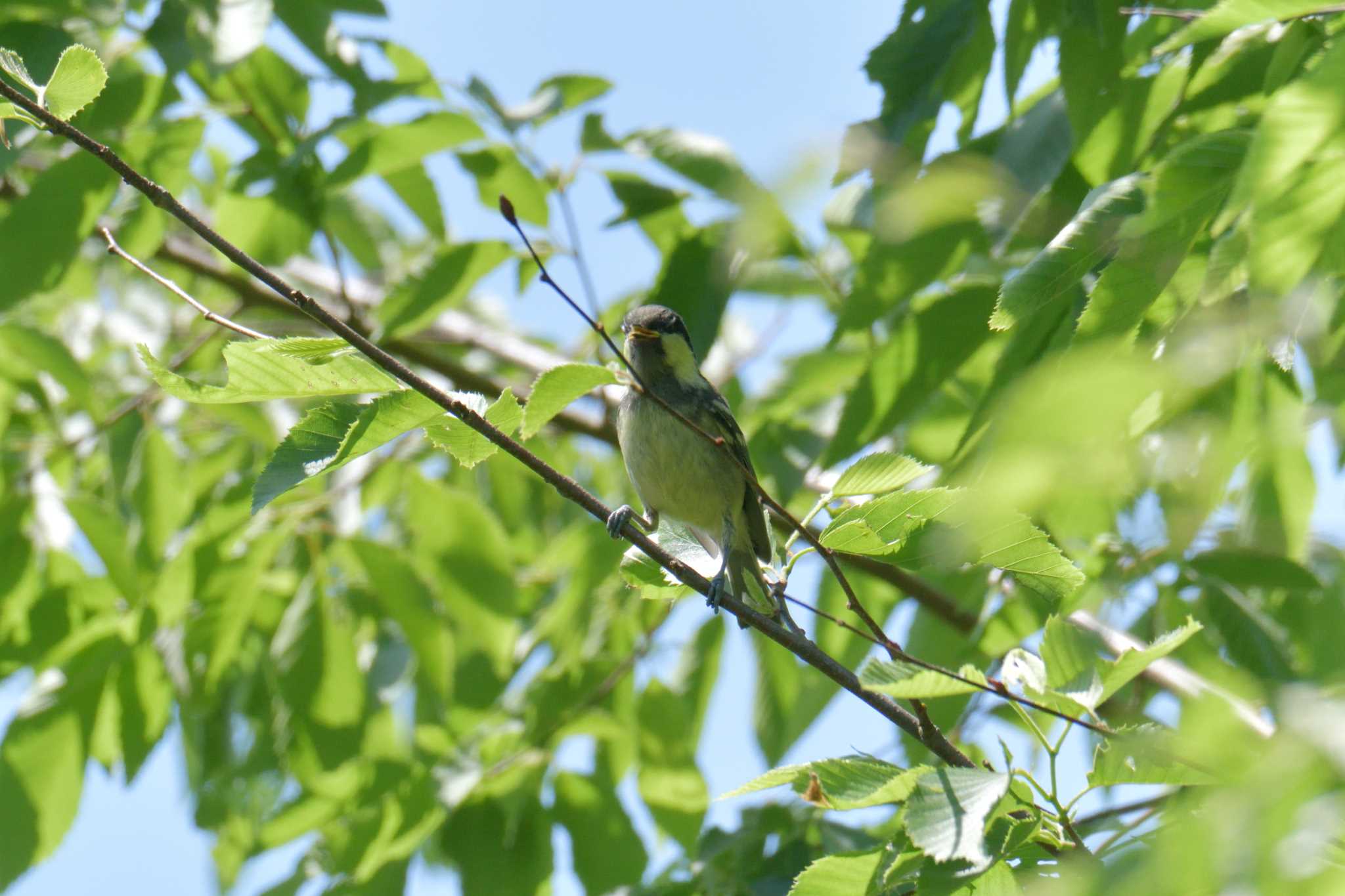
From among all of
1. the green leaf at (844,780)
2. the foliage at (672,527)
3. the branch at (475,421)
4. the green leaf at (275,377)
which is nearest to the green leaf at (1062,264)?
the foliage at (672,527)

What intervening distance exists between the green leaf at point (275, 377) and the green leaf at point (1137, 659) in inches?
49.6

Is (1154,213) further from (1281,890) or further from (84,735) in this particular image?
(84,735)

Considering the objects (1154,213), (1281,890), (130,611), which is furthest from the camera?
(130,611)

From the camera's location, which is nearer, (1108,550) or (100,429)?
Result: (1108,550)

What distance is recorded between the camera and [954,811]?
5.88 ft

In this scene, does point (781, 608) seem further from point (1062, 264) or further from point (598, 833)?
point (598, 833)

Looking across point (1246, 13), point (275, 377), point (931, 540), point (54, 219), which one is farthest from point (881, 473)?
point (54, 219)

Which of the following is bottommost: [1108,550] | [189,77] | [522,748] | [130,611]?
[522,748]

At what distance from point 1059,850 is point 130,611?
3189 millimetres

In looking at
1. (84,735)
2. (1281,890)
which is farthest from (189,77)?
(1281,890)

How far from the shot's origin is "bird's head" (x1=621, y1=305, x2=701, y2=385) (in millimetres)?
4090

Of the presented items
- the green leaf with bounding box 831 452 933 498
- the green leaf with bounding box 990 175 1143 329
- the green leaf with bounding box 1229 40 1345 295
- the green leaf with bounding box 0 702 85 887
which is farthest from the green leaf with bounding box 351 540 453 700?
the green leaf with bounding box 1229 40 1345 295

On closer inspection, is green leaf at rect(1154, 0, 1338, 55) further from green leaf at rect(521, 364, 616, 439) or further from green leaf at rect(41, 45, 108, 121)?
green leaf at rect(41, 45, 108, 121)

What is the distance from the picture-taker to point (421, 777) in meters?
3.61
